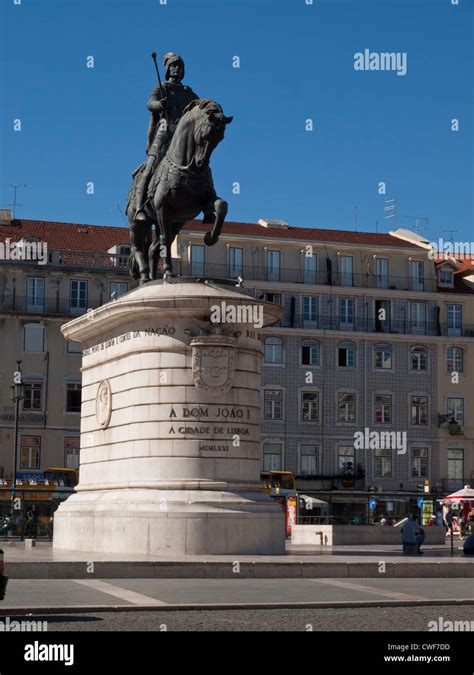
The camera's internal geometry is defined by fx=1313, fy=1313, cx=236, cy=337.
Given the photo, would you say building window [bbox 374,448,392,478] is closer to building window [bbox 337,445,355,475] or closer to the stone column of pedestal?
building window [bbox 337,445,355,475]

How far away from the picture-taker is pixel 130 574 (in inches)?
900

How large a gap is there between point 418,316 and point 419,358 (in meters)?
2.77

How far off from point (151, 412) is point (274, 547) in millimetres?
3799

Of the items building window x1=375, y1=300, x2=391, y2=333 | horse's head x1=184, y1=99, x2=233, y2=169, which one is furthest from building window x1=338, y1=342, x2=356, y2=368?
horse's head x1=184, y1=99, x2=233, y2=169

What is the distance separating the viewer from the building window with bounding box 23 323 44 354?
75000mm

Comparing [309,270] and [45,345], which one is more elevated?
[309,270]

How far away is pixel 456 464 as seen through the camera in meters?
85.1

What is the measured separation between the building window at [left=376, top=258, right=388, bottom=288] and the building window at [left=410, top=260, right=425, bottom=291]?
1927 mm

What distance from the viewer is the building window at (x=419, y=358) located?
85562mm

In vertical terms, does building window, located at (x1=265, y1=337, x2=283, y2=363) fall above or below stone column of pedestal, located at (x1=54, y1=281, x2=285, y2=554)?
above

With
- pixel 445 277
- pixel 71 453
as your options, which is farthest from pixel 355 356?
pixel 71 453

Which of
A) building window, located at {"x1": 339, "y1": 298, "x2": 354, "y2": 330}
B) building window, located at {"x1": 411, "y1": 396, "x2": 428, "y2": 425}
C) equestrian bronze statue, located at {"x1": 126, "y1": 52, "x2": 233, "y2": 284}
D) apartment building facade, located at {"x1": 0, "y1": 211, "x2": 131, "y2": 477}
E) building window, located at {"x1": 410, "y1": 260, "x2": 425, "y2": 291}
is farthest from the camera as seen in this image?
building window, located at {"x1": 410, "y1": 260, "x2": 425, "y2": 291}

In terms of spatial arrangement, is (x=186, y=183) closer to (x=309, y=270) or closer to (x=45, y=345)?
(x=45, y=345)
